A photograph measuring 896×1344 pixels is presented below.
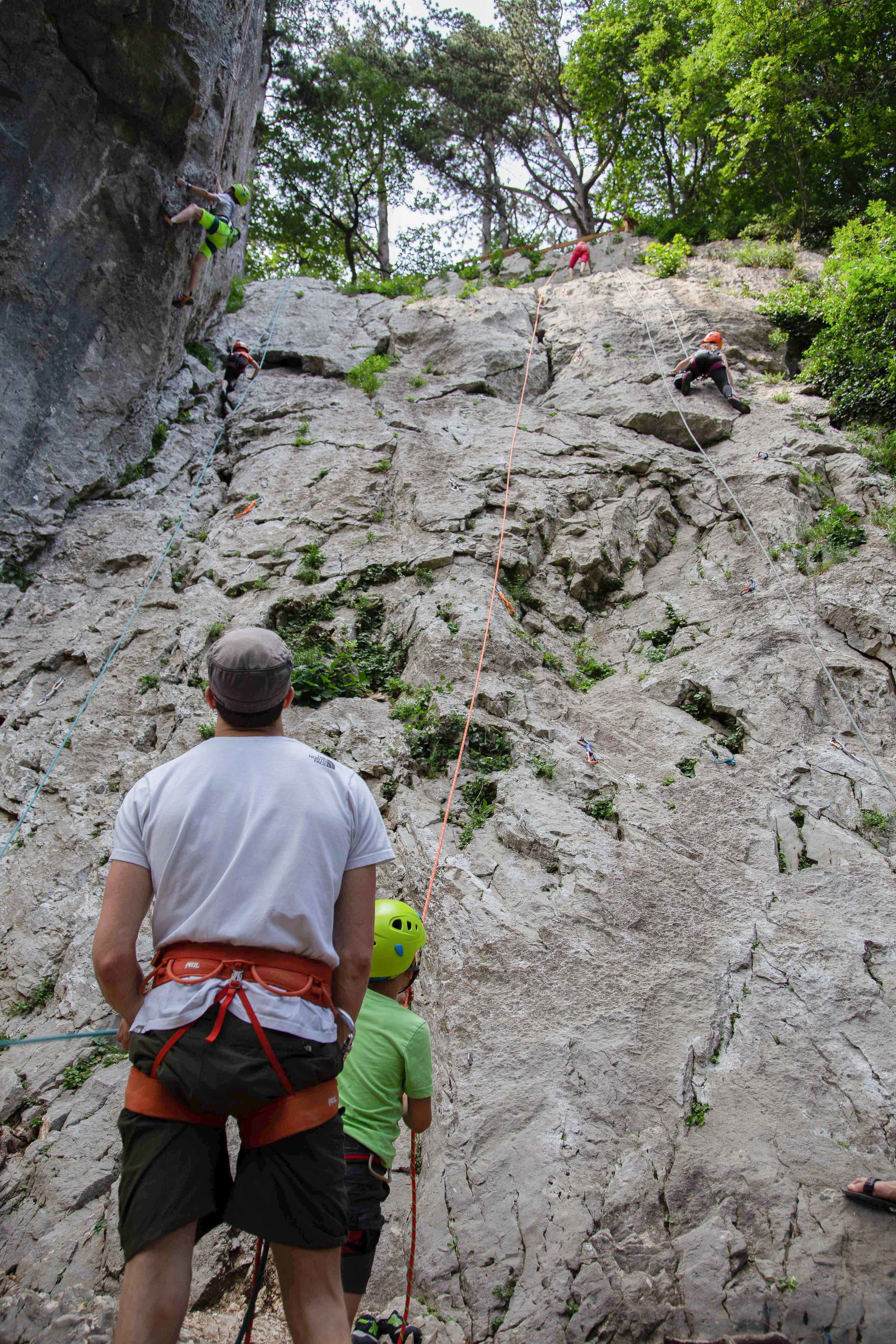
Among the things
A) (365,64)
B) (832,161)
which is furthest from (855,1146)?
(365,64)

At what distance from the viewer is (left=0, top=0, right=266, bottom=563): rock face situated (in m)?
7.80

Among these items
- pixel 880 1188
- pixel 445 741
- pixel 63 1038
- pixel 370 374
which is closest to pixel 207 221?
pixel 370 374

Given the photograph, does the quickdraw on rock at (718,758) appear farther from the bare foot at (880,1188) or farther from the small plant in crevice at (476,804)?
the bare foot at (880,1188)

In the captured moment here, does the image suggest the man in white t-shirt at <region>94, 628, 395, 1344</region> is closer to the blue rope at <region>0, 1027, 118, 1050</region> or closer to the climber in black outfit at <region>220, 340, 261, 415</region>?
the blue rope at <region>0, 1027, 118, 1050</region>

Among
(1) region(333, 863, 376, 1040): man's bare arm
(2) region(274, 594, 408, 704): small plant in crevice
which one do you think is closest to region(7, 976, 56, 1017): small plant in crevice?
(2) region(274, 594, 408, 704): small plant in crevice

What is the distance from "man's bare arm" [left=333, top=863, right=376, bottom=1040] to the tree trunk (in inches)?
968

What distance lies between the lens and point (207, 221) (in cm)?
968

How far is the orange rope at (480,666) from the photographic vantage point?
16.5 feet

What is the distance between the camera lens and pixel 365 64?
2133 cm

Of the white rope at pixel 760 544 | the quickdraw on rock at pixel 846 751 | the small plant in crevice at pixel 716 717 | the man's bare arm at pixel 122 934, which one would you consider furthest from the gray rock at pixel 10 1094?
the quickdraw on rock at pixel 846 751

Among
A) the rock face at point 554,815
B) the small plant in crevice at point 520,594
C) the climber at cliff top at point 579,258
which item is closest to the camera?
the rock face at point 554,815

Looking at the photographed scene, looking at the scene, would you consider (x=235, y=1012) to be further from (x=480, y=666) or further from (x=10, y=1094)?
(x=480, y=666)

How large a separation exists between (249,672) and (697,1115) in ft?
11.2

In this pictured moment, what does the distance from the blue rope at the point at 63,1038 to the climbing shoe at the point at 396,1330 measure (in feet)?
7.88
